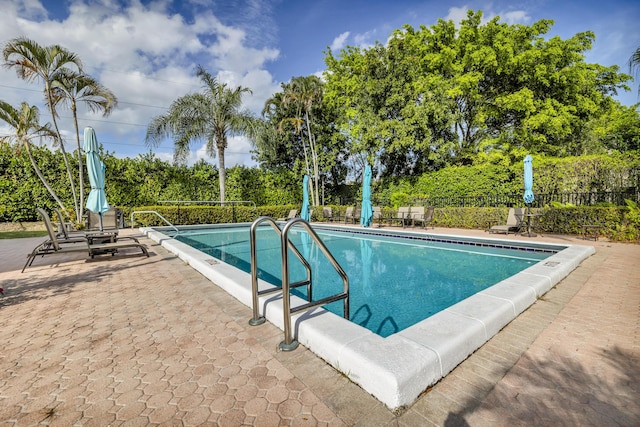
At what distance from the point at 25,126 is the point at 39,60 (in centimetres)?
300

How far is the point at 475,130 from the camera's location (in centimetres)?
2166

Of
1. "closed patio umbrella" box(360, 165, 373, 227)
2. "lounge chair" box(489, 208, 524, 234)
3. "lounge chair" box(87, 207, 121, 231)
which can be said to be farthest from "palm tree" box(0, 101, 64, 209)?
"lounge chair" box(489, 208, 524, 234)

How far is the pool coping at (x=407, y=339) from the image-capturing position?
5.70ft

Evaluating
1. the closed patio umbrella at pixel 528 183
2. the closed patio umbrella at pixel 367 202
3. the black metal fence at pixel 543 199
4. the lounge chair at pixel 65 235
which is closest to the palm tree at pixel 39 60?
the lounge chair at pixel 65 235

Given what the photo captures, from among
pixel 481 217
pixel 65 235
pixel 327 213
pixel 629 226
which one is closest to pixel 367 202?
pixel 481 217

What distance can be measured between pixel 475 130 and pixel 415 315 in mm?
22245

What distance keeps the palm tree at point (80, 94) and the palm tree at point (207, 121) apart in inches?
107

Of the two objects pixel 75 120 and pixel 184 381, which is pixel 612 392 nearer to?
pixel 184 381

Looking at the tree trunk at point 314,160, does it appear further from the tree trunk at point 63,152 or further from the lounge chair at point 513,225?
the tree trunk at point 63,152

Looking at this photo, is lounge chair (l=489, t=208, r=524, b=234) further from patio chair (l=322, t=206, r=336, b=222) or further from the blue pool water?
patio chair (l=322, t=206, r=336, b=222)

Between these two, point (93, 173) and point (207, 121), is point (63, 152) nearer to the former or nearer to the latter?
point (207, 121)

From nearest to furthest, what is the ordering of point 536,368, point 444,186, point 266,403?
point 266,403
point 536,368
point 444,186

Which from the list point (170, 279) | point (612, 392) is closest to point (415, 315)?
point (612, 392)

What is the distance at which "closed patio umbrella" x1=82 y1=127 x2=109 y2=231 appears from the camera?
6.95 meters
